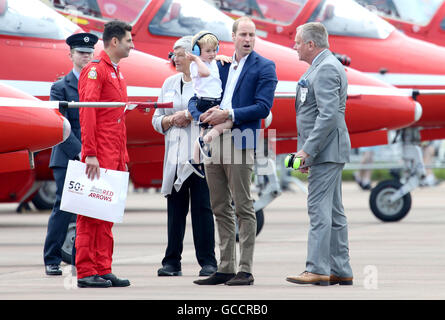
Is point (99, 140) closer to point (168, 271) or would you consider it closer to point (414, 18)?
point (168, 271)

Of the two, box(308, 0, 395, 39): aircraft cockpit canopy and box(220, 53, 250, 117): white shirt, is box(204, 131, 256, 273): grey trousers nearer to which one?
box(220, 53, 250, 117): white shirt

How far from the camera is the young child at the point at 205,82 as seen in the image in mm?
8523

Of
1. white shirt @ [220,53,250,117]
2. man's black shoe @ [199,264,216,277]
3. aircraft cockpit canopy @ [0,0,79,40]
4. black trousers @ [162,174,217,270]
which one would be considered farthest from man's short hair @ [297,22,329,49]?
aircraft cockpit canopy @ [0,0,79,40]

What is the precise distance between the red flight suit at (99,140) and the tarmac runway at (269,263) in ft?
0.89

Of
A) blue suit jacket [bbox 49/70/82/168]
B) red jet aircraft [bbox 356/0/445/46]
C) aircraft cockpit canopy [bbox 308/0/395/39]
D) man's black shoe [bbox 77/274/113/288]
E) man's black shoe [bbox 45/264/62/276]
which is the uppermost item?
red jet aircraft [bbox 356/0/445/46]

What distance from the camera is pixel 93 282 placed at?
846 centimetres

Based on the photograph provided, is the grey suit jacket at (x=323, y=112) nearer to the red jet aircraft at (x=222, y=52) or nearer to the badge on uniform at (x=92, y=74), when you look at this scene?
the badge on uniform at (x=92, y=74)

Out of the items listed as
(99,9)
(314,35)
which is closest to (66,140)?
(314,35)

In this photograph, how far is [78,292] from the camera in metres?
8.22

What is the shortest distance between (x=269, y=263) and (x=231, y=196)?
1.73 m

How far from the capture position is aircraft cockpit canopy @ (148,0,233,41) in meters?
14.1

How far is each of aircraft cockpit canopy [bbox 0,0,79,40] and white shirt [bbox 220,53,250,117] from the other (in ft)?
13.8

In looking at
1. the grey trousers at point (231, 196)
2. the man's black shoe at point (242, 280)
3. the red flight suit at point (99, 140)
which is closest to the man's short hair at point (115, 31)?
the red flight suit at point (99, 140)

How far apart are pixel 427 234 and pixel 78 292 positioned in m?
6.63
